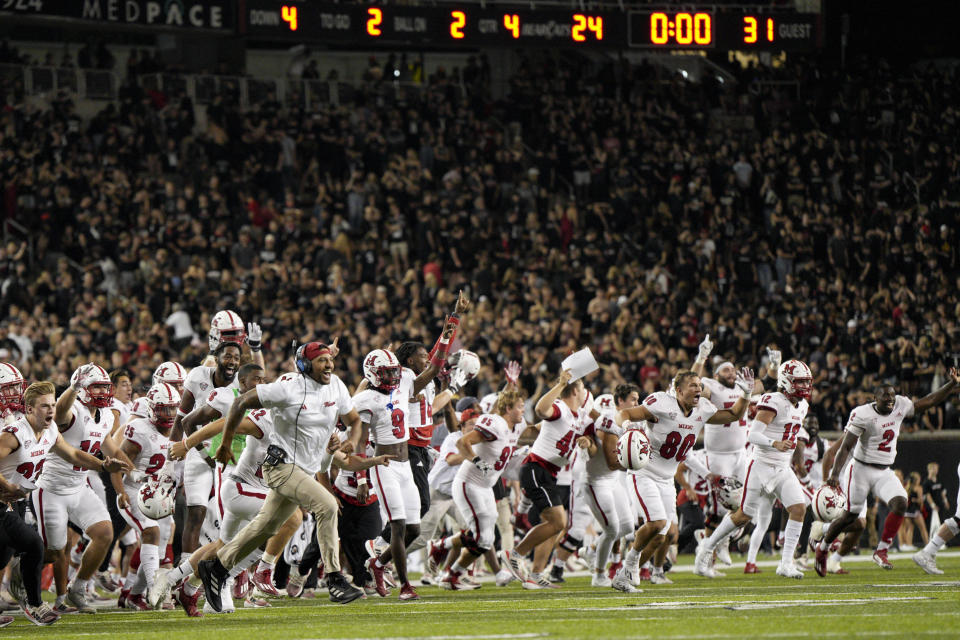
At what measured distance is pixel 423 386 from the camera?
13.2 meters

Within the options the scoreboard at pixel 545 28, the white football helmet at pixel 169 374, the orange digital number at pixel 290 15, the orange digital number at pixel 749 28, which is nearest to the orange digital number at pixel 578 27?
the scoreboard at pixel 545 28

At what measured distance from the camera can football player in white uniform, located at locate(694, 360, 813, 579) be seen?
14953 millimetres

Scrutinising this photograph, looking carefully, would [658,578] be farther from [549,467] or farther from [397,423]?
[397,423]

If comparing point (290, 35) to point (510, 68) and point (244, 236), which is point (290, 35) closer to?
point (244, 236)

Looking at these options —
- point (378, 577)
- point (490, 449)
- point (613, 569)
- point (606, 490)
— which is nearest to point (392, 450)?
point (378, 577)

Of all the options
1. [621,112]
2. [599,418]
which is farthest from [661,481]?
[621,112]

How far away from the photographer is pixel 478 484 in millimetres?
13930

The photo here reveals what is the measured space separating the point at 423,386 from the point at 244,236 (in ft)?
38.4

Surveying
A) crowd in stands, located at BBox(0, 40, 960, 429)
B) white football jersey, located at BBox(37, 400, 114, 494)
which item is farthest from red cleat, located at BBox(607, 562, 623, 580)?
crowd in stands, located at BBox(0, 40, 960, 429)

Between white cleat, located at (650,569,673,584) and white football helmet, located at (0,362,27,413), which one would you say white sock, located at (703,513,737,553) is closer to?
white cleat, located at (650,569,673,584)

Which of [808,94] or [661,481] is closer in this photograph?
[661,481]

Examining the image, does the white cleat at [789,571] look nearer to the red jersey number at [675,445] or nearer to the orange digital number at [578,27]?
the red jersey number at [675,445]

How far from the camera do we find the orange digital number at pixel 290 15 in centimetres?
2417

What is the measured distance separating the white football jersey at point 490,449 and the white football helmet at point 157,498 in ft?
10.2
